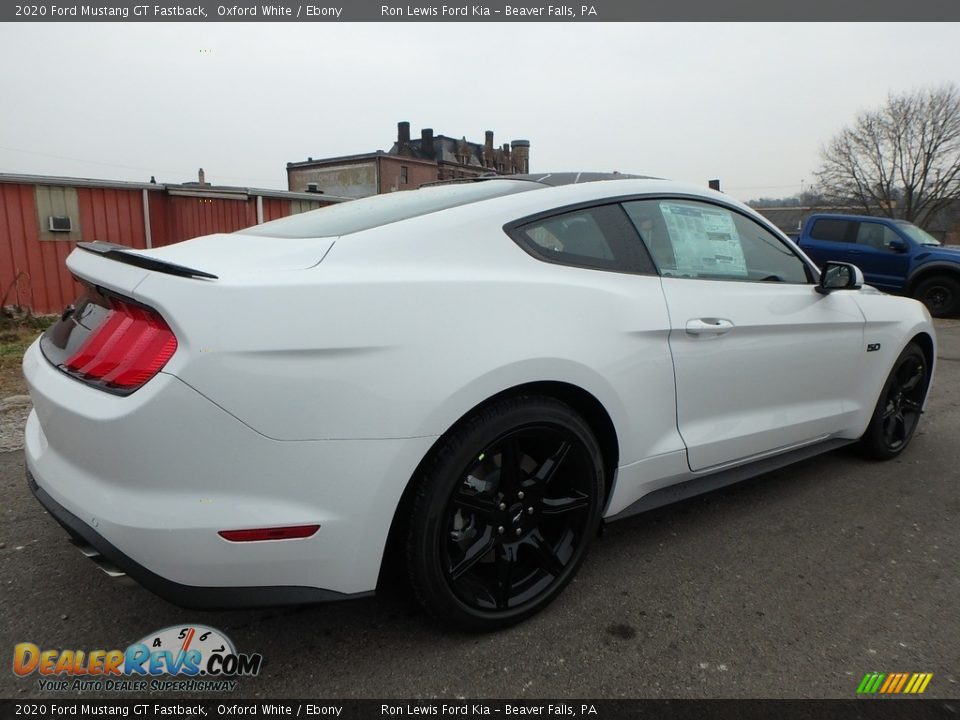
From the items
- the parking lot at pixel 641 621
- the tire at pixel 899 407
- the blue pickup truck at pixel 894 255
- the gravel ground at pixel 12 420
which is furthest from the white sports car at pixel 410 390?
the blue pickup truck at pixel 894 255

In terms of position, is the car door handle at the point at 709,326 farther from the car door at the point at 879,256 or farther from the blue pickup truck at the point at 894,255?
the car door at the point at 879,256

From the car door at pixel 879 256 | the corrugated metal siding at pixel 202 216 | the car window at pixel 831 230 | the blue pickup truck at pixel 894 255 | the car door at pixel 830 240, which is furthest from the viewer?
the corrugated metal siding at pixel 202 216

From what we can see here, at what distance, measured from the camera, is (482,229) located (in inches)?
82.6

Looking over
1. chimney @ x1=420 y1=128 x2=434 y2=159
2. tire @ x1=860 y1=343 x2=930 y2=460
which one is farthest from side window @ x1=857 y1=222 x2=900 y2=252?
chimney @ x1=420 y1=128 x2=434 y2=159

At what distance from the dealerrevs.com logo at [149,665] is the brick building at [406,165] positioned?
128 feet

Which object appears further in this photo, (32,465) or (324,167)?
(324,167)

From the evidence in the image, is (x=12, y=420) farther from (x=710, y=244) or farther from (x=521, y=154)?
(x=521, y=154)

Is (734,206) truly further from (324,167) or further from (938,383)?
(324,167)

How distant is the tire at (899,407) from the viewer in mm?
3688

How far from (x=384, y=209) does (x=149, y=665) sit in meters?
1.65

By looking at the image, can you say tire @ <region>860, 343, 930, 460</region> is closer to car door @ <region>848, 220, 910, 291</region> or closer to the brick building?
car door @ <region>848, 220, 910, 291</region>

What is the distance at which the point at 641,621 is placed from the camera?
222 centimetres

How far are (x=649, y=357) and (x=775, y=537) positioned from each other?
1.18 meters
